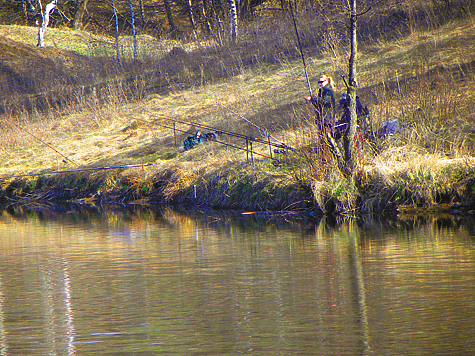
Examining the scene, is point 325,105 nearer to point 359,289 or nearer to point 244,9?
point 359,289

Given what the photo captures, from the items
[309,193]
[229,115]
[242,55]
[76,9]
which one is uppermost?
[76,9]

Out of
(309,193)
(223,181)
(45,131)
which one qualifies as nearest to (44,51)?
(45,131)

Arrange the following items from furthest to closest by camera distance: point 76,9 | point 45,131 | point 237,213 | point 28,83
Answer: point 76,9
point 28,83
point 45,131
point 237,213

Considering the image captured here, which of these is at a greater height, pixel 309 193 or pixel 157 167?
pixel 157 167

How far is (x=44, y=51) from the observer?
33844 mm

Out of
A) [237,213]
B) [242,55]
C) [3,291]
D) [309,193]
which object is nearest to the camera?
[3,291]

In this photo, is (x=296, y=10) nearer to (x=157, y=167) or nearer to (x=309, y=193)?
(x=157, y=167)

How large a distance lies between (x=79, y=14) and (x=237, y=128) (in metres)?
28.0

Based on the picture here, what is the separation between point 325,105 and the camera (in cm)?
1220

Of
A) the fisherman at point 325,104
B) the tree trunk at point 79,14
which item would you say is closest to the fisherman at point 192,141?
the fisherman at point 325,104

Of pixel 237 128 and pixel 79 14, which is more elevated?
pixel 79 14

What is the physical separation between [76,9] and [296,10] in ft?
68.8

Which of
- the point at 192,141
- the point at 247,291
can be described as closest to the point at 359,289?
the point at 247,291

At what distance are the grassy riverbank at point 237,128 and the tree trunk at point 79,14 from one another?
11328mm
